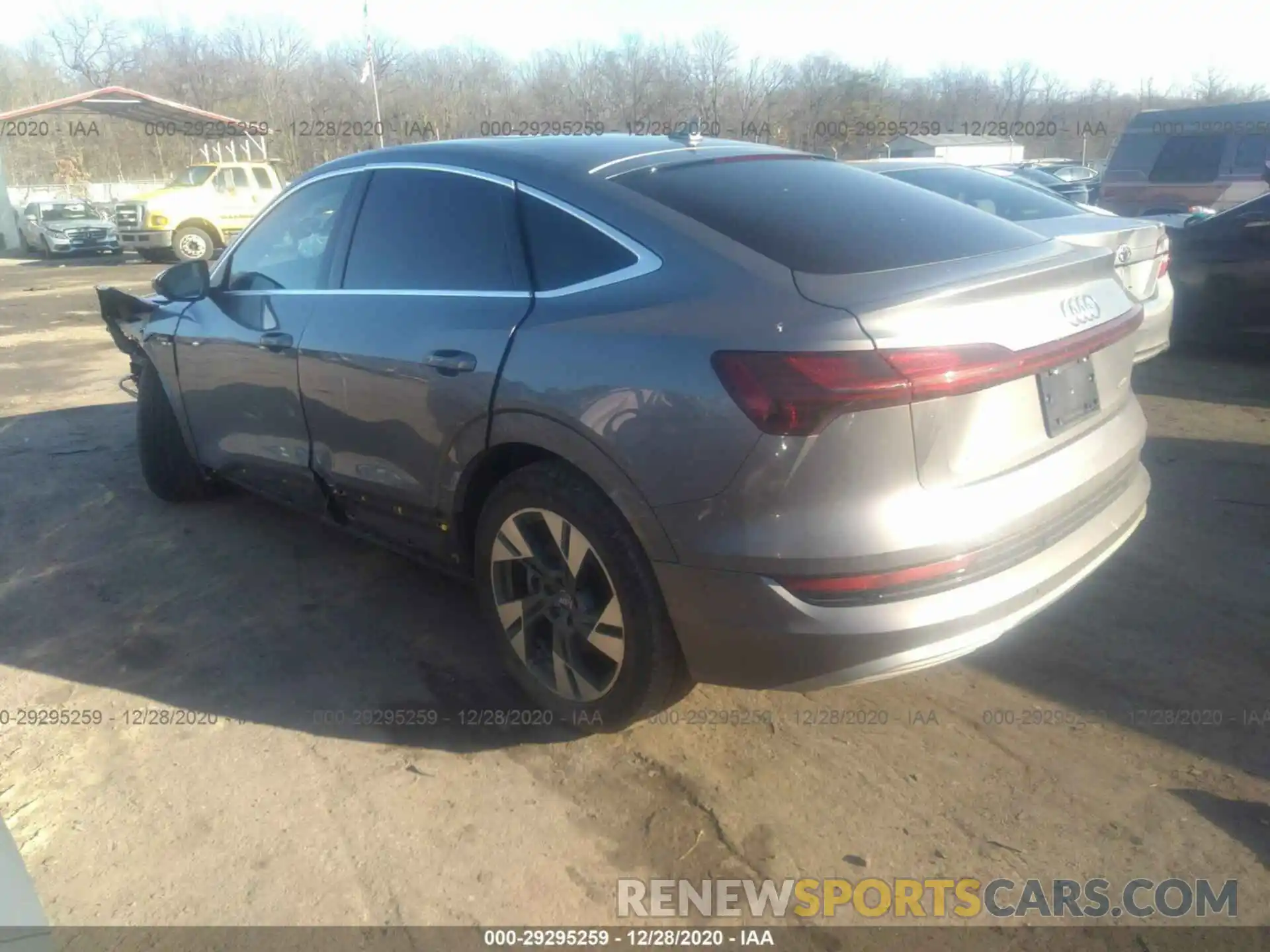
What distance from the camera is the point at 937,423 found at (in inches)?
93.0

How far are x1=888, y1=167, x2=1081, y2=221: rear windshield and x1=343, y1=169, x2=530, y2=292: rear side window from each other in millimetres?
3890

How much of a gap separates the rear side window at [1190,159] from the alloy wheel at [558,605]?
13053mm

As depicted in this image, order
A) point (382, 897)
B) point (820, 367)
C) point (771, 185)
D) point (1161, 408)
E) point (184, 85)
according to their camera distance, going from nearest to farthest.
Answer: point (820, 367) → point (382, 897) → point (771, 185) → point (1161, 408) → point (184, 85)

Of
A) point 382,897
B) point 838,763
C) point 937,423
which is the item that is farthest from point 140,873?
point 937,423

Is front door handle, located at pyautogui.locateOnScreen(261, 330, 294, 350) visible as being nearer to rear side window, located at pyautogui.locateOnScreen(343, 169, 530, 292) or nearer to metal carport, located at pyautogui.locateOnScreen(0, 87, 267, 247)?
rear side window, located at pyautogui.locateOnScreen(343, 169, 530, 292)

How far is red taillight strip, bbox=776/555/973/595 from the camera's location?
2381mm

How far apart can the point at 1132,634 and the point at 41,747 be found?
146 inches

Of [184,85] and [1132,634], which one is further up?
[184,85]

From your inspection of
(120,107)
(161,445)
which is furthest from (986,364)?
(120,107)

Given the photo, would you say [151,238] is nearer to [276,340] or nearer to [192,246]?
[192,246]

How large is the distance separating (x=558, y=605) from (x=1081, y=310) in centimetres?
170

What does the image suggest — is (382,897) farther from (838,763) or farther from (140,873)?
(838,763)

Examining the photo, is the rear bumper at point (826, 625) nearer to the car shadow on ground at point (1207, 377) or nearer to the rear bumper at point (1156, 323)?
the rear bumper at point (1156, 323)

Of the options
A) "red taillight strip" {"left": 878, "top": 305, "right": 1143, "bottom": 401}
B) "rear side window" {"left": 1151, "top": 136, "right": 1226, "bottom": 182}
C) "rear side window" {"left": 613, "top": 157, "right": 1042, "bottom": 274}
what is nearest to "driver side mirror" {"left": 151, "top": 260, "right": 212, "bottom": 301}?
"rear side window" {"left": 613, "top": 157, "right": 1042, "bottom": 274}
